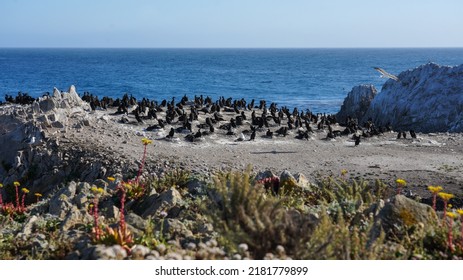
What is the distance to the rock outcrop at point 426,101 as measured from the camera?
28469mm

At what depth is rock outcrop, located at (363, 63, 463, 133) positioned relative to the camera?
2847cm

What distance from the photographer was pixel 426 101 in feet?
97.2

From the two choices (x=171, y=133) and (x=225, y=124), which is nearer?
(x=171, y=133)

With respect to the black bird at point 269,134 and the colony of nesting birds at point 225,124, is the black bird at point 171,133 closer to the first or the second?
the colony of nesting birds at point 225,124

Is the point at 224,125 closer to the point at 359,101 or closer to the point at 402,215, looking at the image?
the point at 359,101

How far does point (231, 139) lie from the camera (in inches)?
875

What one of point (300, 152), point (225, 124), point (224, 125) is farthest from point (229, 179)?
point (225, 124)

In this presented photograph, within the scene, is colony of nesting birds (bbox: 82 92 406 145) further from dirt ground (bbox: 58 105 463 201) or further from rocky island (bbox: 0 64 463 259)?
dirt ground (bbox: 58 105 463 201)

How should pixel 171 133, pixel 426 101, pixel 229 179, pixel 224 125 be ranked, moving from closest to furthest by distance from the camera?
pixel 229 179 → pixel 171 133 → pixel 224 125 → pixel 426 101

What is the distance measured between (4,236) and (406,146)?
17461 mm

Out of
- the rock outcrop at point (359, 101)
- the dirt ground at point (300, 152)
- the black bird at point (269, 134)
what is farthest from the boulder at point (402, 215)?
the rock outcrop at point (359, 101)
